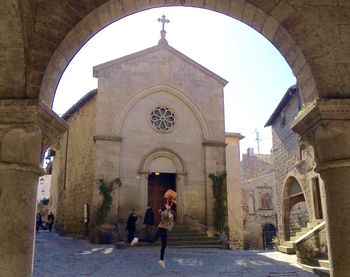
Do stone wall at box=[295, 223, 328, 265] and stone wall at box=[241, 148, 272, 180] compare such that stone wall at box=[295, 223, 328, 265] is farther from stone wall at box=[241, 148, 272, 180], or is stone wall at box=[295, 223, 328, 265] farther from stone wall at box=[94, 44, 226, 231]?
stone wall at box=[241, 148, 272, 180]

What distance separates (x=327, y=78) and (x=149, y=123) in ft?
41.6

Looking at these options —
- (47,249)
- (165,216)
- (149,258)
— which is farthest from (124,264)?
(47,249)

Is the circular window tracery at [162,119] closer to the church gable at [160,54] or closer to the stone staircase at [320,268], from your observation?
the church gable at [160,54]

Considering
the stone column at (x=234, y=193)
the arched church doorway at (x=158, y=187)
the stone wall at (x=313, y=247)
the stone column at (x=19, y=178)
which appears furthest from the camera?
the stone column at (x=234, y=193)

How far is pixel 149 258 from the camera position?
994 cm

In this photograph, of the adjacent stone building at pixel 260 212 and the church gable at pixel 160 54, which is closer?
the church gable at pixel 160 54

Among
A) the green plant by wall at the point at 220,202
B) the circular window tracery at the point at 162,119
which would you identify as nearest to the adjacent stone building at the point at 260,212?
the green plant by wall at the point at 220,202

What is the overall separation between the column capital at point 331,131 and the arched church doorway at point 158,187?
12422 millimetres

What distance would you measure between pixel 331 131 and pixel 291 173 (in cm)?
1259

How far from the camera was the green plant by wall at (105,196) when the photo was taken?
14.4 metres

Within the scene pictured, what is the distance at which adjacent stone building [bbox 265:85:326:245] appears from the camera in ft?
44.1

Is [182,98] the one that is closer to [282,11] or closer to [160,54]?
[160,54]

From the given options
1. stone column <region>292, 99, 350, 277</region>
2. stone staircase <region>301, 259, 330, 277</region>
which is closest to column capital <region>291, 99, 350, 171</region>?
stone column <region>292, 99, 350, 277</region>

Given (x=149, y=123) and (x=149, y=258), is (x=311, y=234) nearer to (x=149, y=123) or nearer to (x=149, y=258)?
(x=149, y=258)
